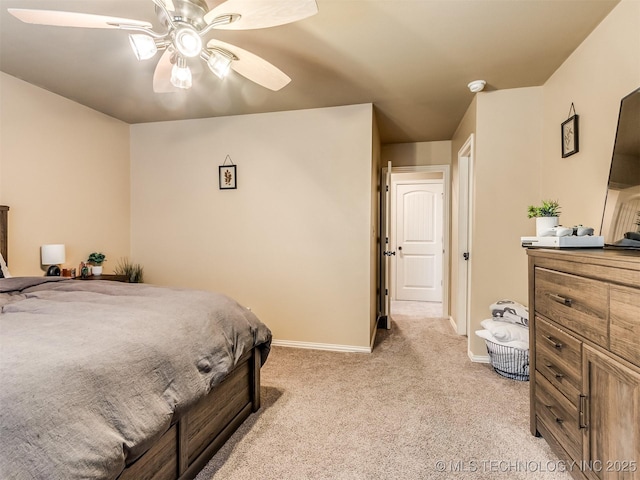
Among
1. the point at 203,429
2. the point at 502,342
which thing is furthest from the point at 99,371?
the point at 502,342

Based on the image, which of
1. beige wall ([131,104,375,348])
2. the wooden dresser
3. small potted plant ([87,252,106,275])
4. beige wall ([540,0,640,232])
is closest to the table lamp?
small potted plant ([87,252,106,275])

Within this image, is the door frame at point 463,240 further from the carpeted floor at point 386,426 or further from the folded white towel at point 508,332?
the folded white towel at point 508,332

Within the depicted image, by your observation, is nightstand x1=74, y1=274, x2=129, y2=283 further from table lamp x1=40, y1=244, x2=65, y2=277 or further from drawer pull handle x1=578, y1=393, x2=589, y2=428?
drawer pull handle x1=578, y1=393, x2=589, y2=428

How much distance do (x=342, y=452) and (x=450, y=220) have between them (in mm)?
3505

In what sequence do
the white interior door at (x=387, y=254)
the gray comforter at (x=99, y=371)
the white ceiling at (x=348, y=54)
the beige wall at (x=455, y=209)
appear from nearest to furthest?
1. the gray comforter at (x=99, y=371)
2. the white ceiling at (x=348, y=54)
3. the beige wall at (x=455, y=209)
4. the white interior door at (x=387, y=254)

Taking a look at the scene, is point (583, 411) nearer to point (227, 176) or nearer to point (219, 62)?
point (219, 62)

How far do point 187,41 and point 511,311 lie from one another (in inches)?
114

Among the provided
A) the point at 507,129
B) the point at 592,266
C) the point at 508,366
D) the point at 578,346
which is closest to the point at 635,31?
the point at 507,129

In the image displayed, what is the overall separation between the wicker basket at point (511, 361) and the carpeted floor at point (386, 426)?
55mm

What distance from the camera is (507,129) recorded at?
2.79 meters

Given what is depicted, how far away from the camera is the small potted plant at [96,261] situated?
317cm

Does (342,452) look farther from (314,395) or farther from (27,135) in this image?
(27,135)

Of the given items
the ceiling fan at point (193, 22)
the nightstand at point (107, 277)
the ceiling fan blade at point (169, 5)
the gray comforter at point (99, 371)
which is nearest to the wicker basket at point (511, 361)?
the gray comforter at point (99, 371)

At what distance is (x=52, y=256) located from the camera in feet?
9.06
